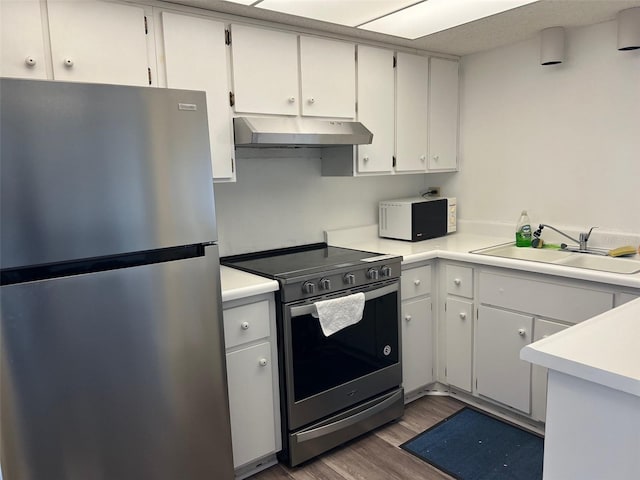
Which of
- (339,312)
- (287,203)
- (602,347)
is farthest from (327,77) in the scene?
(602,347)

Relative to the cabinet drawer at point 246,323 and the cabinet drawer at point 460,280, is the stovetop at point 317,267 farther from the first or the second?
the cabinet drawer at point 460,280

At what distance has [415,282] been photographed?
277 cm

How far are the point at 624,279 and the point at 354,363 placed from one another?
51.6 inches

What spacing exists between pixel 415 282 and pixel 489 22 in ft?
4.96

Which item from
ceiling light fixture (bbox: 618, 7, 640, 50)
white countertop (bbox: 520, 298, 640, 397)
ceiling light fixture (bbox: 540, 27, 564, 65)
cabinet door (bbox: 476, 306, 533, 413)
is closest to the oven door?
cabinet door (bbox: 476, 306, 533, 413)

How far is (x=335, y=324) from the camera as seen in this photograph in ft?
7.41

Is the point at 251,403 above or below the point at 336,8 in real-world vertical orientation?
below

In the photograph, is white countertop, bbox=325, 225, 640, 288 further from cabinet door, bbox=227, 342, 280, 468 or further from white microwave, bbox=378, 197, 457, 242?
cabinet door, bbox=227, 342, 280, 468

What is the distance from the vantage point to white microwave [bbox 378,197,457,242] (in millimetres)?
3068

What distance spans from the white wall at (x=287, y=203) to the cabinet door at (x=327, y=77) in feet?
1.22

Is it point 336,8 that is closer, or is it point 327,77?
point 336,8

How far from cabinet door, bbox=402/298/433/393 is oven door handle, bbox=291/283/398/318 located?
0.74 ft

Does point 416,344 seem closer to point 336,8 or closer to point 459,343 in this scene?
point 459,343

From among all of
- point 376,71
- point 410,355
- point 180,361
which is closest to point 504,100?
point 376,71
